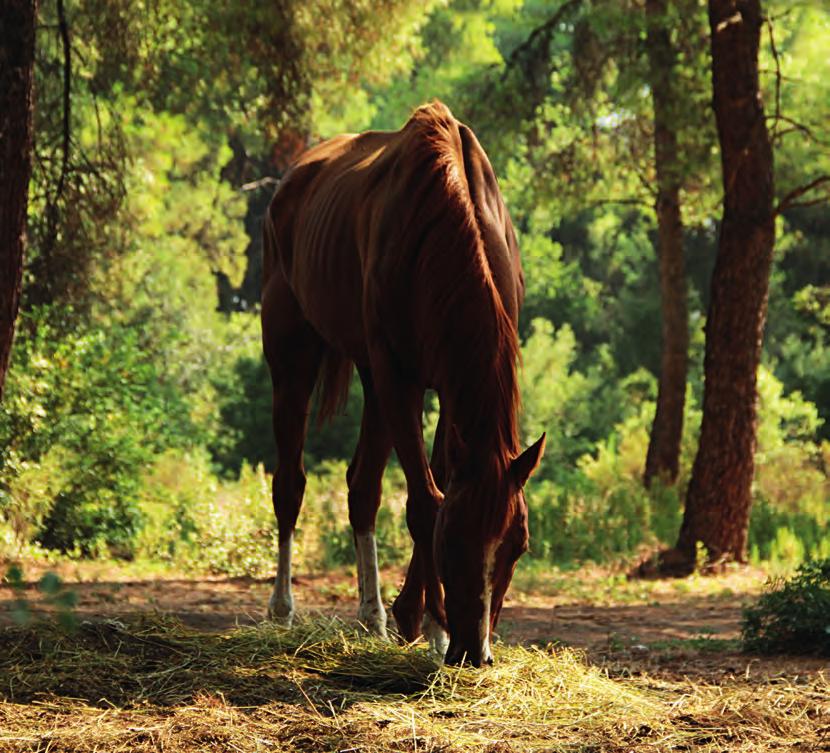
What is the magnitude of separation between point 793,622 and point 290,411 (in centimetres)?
303

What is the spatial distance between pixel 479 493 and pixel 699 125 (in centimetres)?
1002

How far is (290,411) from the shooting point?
7172 millimetres

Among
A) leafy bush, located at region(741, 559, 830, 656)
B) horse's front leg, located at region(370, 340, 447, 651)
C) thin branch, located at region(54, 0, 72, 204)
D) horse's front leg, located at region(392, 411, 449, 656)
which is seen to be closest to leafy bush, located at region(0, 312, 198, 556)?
thin branch, located at region(54, 0, 72, 204)

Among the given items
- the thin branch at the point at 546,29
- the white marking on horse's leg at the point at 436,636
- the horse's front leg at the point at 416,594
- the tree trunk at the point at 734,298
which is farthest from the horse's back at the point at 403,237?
the thin branch at the point at 546,29

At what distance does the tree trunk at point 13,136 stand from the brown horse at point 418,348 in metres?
1.50

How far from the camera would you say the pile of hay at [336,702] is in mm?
4043

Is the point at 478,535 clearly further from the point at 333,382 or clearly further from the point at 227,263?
the point at 227,263

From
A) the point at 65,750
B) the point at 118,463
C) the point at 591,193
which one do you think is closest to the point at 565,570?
the point at 118,463

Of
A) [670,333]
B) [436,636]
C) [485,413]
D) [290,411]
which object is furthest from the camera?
[670,333]

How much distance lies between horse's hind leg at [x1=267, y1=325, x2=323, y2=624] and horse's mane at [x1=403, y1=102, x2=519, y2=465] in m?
2.31

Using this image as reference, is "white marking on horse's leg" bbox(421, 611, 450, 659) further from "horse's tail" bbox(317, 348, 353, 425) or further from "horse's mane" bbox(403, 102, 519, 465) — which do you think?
"horse's tail" bbox(317, 348, 353, 425)

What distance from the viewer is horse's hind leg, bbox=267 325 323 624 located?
717cm

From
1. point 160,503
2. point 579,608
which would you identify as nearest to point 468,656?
point 579,608

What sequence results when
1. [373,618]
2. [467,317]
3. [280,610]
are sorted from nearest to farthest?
[467,317] < [373,618] < [280,610]
